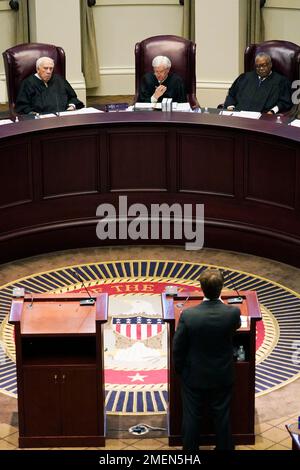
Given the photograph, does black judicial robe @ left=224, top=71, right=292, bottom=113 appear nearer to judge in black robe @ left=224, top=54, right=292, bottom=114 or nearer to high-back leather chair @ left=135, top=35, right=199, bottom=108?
judge in black robe @ left=224, top=54, right=292, bottom=114

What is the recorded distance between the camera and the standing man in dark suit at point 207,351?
509 centimetres

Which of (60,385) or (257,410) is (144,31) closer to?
(257,410)

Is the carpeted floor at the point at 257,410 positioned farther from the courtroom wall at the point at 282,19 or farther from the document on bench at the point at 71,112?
the courtroom wall at the point at 282,19

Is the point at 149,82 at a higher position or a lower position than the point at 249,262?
higher

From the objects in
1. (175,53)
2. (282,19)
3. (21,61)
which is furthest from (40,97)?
(282,19)

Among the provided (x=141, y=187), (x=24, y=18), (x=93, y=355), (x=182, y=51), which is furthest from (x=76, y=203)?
(x=24, y=18)

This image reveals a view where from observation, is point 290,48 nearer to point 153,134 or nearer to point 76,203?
point 153,134

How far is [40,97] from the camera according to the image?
32.1 feet

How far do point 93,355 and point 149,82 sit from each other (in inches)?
185

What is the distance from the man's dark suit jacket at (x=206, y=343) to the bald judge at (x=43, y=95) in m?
4.91

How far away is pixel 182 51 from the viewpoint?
9938 millimetres

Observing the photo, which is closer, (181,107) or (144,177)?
(144,177)

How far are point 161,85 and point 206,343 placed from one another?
510 centimetres
